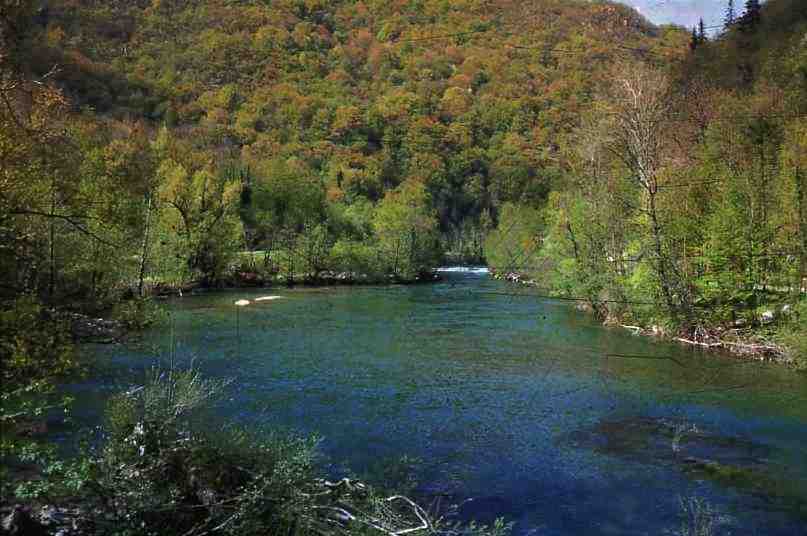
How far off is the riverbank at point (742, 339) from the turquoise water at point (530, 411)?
93 centimetres

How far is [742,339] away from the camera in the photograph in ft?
77.9

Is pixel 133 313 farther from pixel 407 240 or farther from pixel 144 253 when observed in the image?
pixel 407 240

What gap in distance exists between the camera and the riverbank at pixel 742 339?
2159 centimetres

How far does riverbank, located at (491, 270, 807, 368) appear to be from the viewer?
21.6 m

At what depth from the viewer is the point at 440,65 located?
13875 cm

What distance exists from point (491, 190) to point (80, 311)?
9936cm

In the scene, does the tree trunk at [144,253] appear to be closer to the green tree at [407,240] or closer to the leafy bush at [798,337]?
the leafy bush at [798,337]

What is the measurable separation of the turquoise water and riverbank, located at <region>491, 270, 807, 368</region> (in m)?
0.93

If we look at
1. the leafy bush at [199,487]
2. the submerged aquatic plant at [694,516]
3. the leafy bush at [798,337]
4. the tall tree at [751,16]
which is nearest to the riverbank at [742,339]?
the leafy bush at [798,337]

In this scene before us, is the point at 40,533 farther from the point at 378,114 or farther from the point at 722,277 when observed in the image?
the point at 378,114

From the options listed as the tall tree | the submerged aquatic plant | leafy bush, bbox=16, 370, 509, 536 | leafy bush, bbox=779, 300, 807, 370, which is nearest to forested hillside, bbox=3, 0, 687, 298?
the tall tree

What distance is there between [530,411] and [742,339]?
11.8m

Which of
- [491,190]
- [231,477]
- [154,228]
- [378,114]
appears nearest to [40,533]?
[231,477]

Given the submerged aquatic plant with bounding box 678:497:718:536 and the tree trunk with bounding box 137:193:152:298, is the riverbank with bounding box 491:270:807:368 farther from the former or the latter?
the tree trunk with bounding box 137:193:152:298
